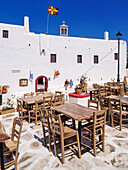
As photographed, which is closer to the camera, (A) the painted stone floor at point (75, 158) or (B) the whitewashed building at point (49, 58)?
(A) the painted stone floor at point (75, 158)

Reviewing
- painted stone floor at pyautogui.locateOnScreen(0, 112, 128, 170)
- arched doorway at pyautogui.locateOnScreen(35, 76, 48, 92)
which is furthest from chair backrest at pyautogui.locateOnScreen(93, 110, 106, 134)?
arched doorway at pyautogui.locateOnScreen(35, 76, 48, 92)

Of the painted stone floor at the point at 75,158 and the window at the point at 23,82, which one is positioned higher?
the window at the point at 23,82

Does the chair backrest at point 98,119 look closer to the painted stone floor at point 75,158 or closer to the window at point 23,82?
the painted stone floor at point 75,158

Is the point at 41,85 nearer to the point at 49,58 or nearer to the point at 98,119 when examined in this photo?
the point at 49,58

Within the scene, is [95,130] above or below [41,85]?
below

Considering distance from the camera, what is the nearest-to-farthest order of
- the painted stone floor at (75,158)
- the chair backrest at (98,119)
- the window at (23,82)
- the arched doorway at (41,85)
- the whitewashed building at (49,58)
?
the painted stone floor at (75,158) → the chair backrest at (98,119) → the whitewashed building at (49,58) → the window at (23,82) → the arched doorway at (41,85)

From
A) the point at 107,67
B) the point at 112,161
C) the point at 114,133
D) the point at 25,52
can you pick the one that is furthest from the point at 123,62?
the point at 112,161

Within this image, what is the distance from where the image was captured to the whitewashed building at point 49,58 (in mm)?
12664

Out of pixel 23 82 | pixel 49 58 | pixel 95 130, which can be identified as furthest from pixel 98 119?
pixel 49 58

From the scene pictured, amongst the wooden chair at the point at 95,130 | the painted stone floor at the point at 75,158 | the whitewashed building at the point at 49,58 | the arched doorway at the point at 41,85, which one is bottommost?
the painted stone floor at the point at 75,158

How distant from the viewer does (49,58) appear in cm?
1440

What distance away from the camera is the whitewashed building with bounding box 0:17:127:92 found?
1266 cm

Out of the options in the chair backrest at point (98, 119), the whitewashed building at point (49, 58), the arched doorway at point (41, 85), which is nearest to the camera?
the chair backrest at point (98, 119)

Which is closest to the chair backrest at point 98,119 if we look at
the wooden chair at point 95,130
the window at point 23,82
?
the wooden chair at point 95,130
